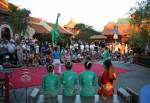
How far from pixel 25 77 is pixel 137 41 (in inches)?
823

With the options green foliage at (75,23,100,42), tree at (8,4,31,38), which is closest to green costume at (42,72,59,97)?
tree at (8,4,31,38)

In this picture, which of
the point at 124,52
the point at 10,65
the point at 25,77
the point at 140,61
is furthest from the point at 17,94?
the point at 124,52

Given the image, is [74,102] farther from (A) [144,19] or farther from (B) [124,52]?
(B) [124,52]

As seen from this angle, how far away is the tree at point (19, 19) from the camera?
45438 mm

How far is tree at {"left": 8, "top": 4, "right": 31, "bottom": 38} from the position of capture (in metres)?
45.4

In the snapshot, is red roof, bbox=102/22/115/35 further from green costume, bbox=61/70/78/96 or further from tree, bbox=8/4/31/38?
green costume, bbox=61/70/78/96

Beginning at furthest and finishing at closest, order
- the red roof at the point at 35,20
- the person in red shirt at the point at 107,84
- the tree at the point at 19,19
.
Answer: the red roof at the point at 35,20
the tree at the point at 19,19
the person in red shirt at the point at 107,84

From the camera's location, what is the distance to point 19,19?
48875 mm

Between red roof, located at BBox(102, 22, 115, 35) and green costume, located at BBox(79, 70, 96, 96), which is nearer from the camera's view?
green costume, located at BBox(79, 70, 96, 96)

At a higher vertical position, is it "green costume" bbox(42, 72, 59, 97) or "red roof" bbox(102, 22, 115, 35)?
"red roof" bbox(102, 22, 115, 35)

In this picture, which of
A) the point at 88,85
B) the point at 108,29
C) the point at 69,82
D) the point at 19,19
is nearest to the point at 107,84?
the point at 88,85

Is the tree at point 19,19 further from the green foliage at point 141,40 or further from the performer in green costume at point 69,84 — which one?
the performer in green costume at point 69,84

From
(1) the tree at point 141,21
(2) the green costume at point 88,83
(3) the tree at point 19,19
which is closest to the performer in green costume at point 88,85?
(2) the green costume at point 88,83

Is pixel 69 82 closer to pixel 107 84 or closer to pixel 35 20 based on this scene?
pixel 107 84
